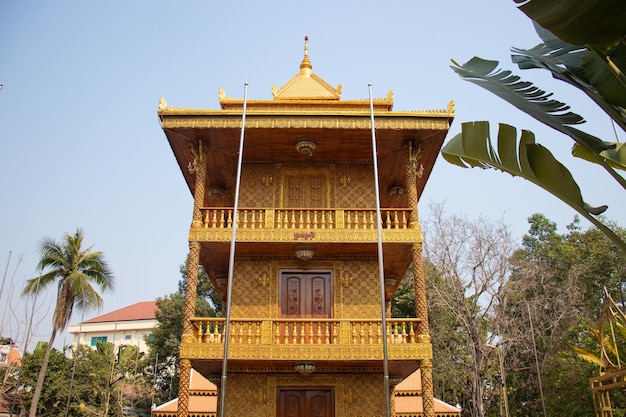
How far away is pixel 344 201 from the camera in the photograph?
1369cm

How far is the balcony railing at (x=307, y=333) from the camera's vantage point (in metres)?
11.1

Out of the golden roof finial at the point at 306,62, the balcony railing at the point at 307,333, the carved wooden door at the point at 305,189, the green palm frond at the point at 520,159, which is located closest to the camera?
the green palm frond at the point at 520,159

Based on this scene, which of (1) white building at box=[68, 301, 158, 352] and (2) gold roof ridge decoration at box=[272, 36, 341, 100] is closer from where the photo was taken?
(2) gold roof ridge decoration at box=[272, 36, 341, 100]

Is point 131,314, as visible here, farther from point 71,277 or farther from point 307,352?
point 307,352

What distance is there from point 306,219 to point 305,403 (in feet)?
13.6

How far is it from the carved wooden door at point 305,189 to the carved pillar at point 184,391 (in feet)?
15.3

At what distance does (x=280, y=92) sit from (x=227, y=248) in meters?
5.65

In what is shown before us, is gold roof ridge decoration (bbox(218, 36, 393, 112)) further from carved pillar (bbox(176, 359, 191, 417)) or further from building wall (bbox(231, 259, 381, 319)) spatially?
carved pillar (bbox(176, 359, 191, 417))

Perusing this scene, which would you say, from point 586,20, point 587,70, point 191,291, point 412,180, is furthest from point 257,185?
point 586,20

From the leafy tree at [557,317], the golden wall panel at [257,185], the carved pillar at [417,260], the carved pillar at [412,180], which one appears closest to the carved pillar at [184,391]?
the golden wall panel at [257,185]

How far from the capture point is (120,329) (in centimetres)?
5025

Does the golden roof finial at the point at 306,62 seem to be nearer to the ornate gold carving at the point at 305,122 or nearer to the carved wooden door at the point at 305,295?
the ornate gold carving at the point at 305,122

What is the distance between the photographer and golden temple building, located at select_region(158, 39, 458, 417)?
11125 millimetres

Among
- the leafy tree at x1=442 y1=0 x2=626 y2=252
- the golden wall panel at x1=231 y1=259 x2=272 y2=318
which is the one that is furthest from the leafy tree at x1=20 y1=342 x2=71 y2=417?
the leafy tree at x1=442 y1=0 x2=626 y2=252
